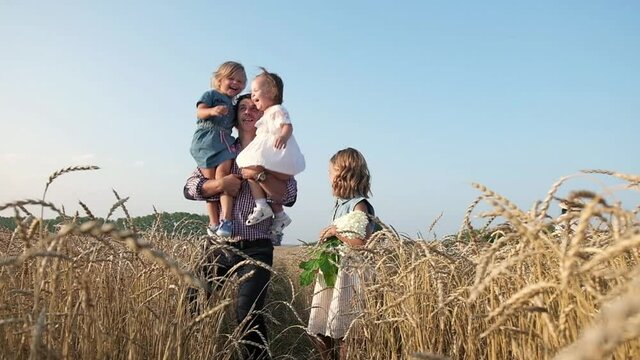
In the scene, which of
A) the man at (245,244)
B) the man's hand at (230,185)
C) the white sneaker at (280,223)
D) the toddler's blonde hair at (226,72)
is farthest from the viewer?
the toddler's blonde hair at (226,72)

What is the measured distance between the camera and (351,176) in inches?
156

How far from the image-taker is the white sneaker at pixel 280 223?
357 cm

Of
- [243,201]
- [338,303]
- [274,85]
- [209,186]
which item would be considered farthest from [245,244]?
[274,85]

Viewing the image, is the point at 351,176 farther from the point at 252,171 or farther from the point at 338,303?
the point at 338,303

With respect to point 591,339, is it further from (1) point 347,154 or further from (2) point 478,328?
(1) point 347,154

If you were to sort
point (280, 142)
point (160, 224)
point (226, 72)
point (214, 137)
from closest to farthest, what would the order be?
point (160, 224) < point (280, 142) < point (214, 137) < point (226, 72)

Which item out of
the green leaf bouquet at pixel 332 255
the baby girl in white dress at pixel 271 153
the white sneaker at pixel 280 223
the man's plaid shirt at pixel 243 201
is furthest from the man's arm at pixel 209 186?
the green leaf bouquet at pixel 332 255

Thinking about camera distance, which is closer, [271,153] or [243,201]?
[243,201]

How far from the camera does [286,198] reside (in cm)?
370

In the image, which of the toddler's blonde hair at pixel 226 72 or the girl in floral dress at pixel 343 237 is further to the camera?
the toddler's blonde hair at pixel 226 72

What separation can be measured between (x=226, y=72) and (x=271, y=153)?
0.91m

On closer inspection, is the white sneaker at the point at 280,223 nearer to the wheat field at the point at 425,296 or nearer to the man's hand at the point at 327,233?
the man's hand at the point at 327,233

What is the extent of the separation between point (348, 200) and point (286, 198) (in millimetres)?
510

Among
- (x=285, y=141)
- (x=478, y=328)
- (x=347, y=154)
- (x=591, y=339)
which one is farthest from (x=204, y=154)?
(x=591, y=339)
